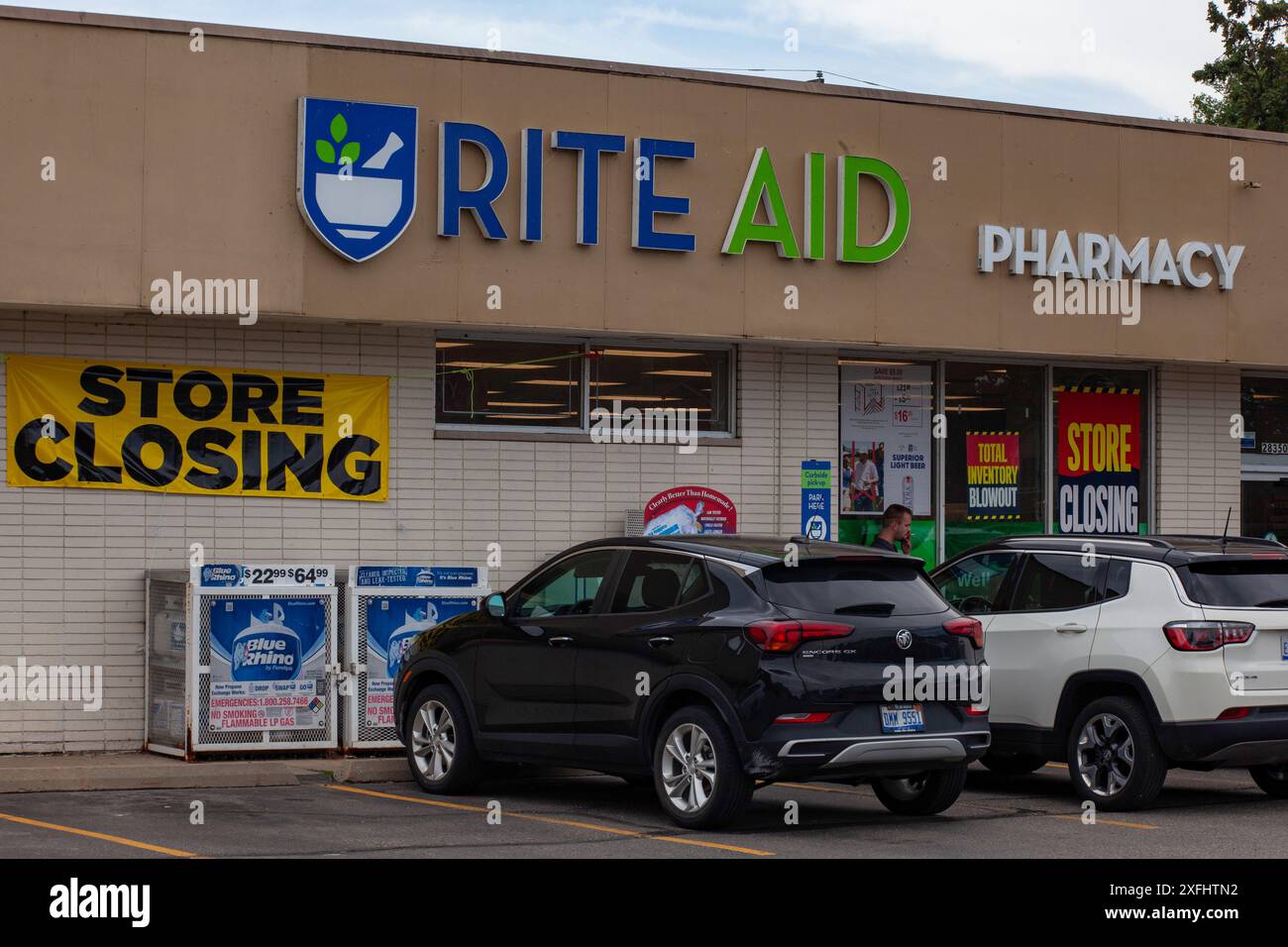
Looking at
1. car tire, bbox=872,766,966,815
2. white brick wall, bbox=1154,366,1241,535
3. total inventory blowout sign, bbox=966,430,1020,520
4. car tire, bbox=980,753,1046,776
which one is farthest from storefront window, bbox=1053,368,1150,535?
car tire, bbox=872,766,966,815

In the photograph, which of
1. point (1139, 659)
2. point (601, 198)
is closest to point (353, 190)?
point (601, 198)

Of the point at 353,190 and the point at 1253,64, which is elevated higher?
the point at 1253,64

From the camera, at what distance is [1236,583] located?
38.6 ft

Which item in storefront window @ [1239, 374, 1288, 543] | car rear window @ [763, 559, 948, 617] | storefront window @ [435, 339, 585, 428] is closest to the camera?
car rear window @ [763, 559, 948, 617]

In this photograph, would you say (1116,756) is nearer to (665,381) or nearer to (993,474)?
(665,381)

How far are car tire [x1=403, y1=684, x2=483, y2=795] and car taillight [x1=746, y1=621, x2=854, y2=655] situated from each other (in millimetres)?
2773

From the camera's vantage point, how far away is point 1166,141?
58.6ft

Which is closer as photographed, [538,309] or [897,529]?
[538,309]

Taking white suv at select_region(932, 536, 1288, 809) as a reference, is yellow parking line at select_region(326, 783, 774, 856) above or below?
below

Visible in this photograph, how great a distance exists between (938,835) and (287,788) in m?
4.85

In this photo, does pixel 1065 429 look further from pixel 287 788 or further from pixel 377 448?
pixel 287 788

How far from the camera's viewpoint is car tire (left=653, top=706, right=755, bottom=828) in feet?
34.0

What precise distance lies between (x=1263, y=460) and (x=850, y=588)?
397 inches

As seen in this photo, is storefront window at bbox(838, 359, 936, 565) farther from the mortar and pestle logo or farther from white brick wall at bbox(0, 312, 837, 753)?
Answer: the mortar and pestle logo
